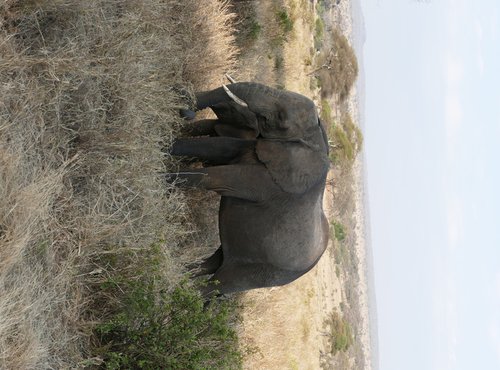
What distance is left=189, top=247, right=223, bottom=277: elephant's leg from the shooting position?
5.46 metres

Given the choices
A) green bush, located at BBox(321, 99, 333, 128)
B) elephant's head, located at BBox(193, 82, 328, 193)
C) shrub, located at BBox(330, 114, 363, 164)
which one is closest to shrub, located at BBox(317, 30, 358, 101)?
green bush, located at BBox(321, 99, 333, 128)

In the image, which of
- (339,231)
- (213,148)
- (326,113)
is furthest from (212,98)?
(339,231)

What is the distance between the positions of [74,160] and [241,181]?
1349 mm

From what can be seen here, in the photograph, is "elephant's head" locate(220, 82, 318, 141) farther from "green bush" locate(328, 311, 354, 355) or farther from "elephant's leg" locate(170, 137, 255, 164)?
"green bush" locate(328, 311, 354, 355)

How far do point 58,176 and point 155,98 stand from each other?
4.78 feet

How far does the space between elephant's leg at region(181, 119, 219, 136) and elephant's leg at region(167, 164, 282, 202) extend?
61 centimetres

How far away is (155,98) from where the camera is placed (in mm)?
5031

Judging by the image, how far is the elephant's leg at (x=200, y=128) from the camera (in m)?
5.55

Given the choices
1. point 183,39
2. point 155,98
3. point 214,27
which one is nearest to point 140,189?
point 155,98

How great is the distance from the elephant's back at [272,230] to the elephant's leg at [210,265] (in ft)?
0.64

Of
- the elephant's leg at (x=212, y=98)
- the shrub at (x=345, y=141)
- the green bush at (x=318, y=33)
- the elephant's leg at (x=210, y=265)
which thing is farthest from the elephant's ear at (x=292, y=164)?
the green bush at (x=318, y=33)

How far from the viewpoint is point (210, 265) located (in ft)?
18.0

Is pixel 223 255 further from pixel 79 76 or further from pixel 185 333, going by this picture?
pixel 79 76

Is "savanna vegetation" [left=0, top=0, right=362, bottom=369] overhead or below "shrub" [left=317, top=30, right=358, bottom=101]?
overhead
